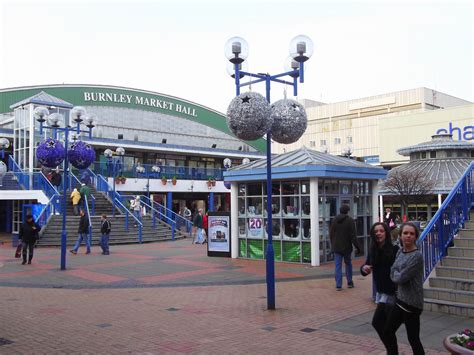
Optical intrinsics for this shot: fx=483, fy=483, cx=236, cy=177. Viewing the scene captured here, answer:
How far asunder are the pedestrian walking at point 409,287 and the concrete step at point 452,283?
11.4ft

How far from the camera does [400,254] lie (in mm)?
4699

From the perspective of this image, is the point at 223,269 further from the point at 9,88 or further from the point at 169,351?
the point at 9,88

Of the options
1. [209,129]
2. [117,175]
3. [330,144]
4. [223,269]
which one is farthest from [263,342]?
[330,144]

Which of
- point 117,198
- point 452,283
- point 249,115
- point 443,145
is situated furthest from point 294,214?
point 443,145

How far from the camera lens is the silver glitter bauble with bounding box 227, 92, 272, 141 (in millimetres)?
7863

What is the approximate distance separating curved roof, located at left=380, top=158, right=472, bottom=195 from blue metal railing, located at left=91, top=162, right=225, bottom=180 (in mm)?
13419

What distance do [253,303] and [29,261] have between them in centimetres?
888

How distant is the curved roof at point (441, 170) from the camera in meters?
28.0

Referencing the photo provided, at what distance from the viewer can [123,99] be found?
1658 inches

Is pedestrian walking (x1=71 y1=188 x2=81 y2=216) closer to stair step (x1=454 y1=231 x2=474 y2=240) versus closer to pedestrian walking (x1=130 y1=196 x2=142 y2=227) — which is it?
pedestrian walking (x1=130 y1=196 x2=142 y2=227)

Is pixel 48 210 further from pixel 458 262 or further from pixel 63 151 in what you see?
pixel 458 262

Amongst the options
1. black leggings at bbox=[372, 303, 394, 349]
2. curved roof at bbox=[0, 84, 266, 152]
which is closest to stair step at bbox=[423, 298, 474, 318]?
black leggings at bbox=[372, 303, 394, 349]

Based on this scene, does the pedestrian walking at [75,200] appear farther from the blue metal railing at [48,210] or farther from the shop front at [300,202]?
the shop front at [300,202]

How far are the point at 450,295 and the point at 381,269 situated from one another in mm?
3086
